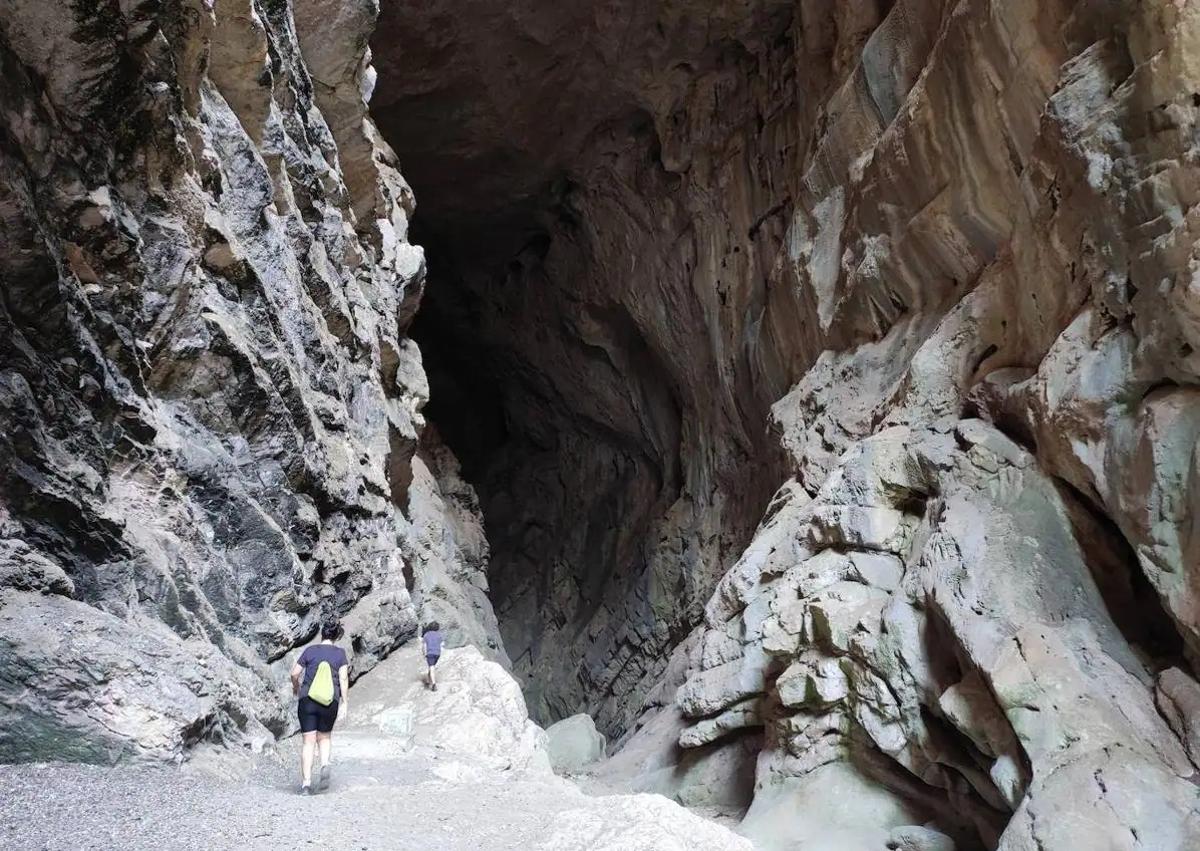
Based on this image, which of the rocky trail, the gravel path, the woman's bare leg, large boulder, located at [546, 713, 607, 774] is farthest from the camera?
large boulder, located at [546, 713, 607, 774]

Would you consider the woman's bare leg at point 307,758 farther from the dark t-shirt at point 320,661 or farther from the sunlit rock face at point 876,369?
the sunlit rock face at point 876,369

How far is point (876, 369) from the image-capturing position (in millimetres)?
12719

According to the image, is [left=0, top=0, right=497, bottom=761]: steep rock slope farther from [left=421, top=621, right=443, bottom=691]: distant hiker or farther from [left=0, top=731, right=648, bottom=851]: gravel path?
[left=421, top=621, right=443, bottom=691]: distant hiker

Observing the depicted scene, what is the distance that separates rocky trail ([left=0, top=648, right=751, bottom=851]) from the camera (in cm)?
407

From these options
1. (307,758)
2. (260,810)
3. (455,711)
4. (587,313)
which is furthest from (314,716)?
(587,313)

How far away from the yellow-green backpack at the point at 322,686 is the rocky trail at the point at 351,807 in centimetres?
65

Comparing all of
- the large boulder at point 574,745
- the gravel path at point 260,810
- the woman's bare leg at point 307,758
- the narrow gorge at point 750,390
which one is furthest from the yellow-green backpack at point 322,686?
the large boulder at point 574,745

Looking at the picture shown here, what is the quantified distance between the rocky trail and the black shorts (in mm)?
459

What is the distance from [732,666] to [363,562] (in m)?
5.44

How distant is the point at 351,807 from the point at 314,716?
75cm

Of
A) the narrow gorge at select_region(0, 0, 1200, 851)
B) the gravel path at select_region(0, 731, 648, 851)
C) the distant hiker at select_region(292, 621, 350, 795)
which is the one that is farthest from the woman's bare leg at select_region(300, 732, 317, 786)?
the narrow gorge at select_region(0, 0, 1200, 851)

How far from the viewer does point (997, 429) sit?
9164mm

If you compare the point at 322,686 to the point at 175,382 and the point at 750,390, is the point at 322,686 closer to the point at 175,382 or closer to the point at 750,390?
the point at 175,382

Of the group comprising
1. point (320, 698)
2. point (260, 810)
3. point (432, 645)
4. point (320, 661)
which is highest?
point (432, 645)
